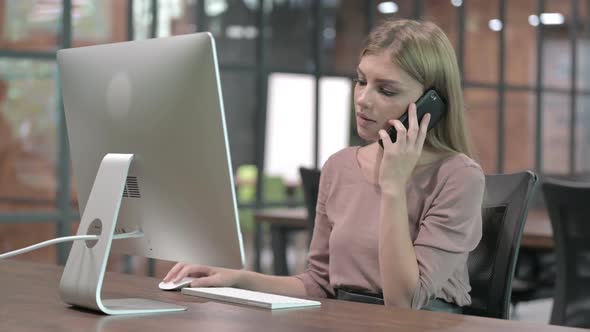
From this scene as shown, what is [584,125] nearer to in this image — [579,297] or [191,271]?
[579,297]

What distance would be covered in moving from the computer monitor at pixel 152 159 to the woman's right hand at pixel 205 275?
20cm

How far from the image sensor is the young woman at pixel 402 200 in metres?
1.94

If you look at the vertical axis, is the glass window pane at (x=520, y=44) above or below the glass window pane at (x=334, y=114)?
above

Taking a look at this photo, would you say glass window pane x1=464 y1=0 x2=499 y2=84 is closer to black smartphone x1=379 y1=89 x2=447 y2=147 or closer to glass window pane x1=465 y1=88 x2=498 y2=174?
glass window pane x1=465 y1=88 x2=498 y2=174

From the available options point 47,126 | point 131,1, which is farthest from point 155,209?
point 131,1

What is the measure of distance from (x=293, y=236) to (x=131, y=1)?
95.1 inches

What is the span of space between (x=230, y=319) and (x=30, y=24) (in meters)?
3.97

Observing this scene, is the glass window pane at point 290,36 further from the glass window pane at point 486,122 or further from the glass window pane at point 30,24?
the glass window pane at point 486,122

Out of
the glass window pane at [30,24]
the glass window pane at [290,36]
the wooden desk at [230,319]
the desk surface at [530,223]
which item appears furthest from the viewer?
the glass window pane at [290,36]

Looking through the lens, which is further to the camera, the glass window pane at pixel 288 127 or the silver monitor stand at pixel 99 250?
the glass window pane at pixel 288 127

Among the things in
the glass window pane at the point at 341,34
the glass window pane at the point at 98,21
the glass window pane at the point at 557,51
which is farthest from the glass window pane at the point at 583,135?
the glass window pane at the point at 98,21

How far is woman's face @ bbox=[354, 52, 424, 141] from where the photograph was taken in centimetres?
204

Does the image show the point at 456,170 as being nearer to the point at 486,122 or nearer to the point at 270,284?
the point at 270,284

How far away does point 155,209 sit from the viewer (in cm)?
175
